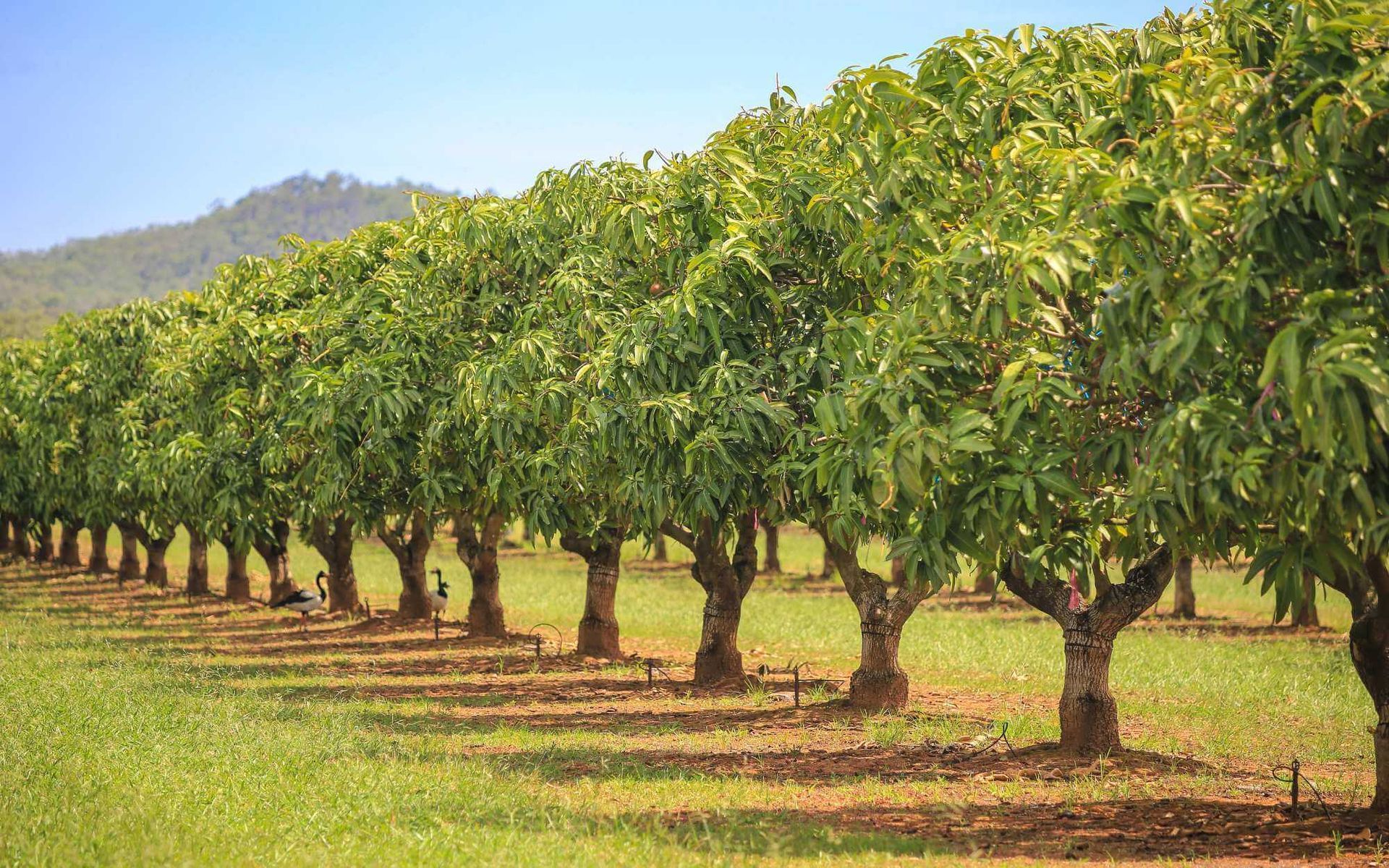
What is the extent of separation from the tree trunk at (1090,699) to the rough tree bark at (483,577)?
1415cm

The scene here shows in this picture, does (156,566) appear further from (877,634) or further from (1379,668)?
(1379,668)

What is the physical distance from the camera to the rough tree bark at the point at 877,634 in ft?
53.7

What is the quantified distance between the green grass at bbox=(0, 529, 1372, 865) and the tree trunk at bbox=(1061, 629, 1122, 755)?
2.51 feet

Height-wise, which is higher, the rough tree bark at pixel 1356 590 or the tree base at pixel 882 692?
the rough tree bark at pixel 1356 590

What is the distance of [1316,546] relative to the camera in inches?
315

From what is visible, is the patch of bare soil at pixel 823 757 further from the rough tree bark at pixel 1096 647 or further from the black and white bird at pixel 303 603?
the black and white bird at pixel 303 603

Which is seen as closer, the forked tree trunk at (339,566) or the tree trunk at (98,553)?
the forked tree trunk at (339,566)

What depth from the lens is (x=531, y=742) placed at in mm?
14281

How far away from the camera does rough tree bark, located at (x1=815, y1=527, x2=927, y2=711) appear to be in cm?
1638

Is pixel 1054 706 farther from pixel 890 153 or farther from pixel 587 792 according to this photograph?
pixel 890 153

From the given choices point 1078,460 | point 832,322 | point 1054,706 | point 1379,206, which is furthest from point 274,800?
point 1054,706

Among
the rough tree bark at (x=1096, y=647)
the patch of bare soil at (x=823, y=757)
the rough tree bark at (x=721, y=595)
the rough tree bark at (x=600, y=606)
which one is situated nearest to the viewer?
the patch of bare soil at (x=823, y=757)

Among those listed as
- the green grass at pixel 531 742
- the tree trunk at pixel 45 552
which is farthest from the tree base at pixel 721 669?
the tree trunk at pixel 45 552

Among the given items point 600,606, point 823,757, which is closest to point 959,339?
point 823,757
